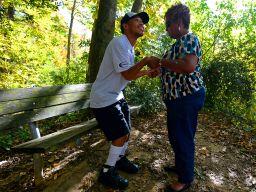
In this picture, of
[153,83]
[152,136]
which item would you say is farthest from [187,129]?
[153,83]

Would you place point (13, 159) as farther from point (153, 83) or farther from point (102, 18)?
point (153, 83)

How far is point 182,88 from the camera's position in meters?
3.27

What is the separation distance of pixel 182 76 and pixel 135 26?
81 cm

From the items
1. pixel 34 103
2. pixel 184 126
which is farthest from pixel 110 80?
pixel 34 103

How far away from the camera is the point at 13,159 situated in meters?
5.19

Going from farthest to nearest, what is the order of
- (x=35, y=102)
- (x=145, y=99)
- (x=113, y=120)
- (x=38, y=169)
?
1. (x=145, y=99)
2. (x=35, y=102)
3. (x=38, y=169)
4. (x=113, y=120)

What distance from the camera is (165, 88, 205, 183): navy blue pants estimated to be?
3277mm

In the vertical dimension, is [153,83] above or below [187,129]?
below

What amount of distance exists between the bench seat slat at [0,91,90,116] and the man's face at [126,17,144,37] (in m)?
1.65

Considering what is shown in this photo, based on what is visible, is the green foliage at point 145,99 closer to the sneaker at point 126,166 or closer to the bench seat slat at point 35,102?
the bench seat slat at point 35,102

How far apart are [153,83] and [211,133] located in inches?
161

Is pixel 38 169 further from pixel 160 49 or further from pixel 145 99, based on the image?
pixel 160 49

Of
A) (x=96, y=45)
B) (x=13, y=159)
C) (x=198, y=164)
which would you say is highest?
(x=96, y=45)

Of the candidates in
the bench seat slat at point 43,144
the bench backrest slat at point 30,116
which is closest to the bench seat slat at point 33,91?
the bench backrest slat at point 30,116
